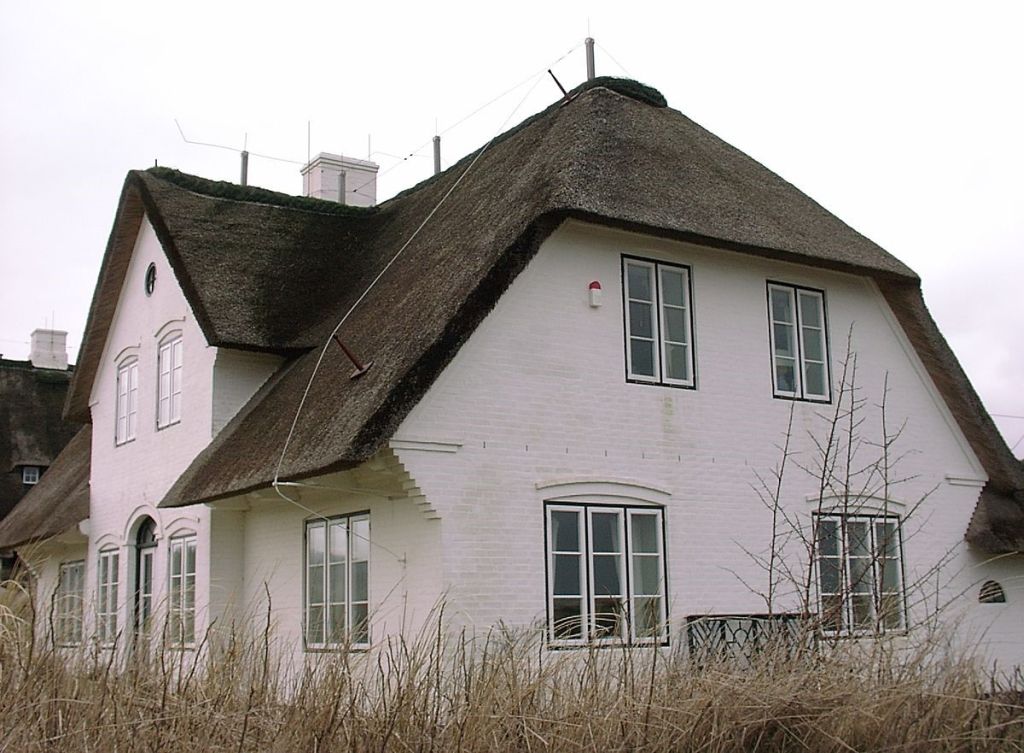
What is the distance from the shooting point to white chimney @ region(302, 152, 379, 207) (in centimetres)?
2098

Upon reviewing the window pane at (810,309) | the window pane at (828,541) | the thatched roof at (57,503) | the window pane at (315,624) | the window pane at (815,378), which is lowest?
the window pane at (315,624)

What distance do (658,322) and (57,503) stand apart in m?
12.0

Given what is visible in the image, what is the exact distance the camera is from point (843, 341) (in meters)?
15.2

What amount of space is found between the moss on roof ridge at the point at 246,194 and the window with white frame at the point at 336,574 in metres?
6.31

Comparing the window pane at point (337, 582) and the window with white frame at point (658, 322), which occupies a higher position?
the window with white frame at point (658, 322)

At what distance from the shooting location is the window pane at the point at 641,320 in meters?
13.6

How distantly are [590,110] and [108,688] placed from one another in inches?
393

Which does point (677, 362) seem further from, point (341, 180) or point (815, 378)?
point (341, 180)

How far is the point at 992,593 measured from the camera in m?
15.7

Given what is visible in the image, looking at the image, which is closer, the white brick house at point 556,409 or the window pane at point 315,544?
the white brick house at point 556,409

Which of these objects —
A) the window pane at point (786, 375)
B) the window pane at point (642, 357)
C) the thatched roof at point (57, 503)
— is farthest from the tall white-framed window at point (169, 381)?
the window pane at point (786, 375)

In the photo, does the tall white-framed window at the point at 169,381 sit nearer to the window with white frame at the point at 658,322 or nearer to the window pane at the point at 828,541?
the window with white frame at the point at 658,322

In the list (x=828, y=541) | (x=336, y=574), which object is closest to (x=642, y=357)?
(x=828, y=541)

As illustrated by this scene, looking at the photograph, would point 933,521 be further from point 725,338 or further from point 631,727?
point 631,727
